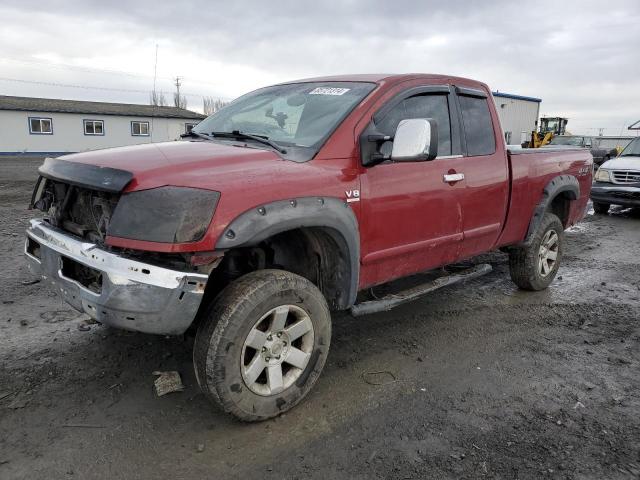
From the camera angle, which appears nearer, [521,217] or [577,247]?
[521,217]

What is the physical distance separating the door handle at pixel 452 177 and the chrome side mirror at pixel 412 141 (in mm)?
658

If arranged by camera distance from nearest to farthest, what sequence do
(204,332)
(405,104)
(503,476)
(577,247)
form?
(503,476) < (204,332) < (405,104) < (577,247)

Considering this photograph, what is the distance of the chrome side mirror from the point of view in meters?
2.97

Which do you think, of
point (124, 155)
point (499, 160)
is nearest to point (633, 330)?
point (499, 160)

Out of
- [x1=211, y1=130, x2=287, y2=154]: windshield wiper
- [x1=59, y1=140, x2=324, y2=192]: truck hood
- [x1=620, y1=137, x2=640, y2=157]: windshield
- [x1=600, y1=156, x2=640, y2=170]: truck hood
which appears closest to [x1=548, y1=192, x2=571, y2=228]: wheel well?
[x1=211, y1=130, x2=287, y2=154]: windshield wiper

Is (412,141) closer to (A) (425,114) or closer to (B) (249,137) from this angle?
(A) (425,114)

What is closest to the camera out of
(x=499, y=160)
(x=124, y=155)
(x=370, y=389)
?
(x=124, y=155)

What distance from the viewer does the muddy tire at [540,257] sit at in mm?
4988

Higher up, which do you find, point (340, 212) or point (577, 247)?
point (340, 212)

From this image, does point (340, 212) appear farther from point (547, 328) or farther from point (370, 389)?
point (547, 328)

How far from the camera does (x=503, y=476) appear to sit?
7.82ft

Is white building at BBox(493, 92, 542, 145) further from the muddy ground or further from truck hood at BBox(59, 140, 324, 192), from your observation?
truck hood at BBox(59, 140, 324, 192)

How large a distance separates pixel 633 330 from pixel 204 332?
3768 millimetres

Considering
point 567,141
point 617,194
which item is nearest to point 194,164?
point 617,194
